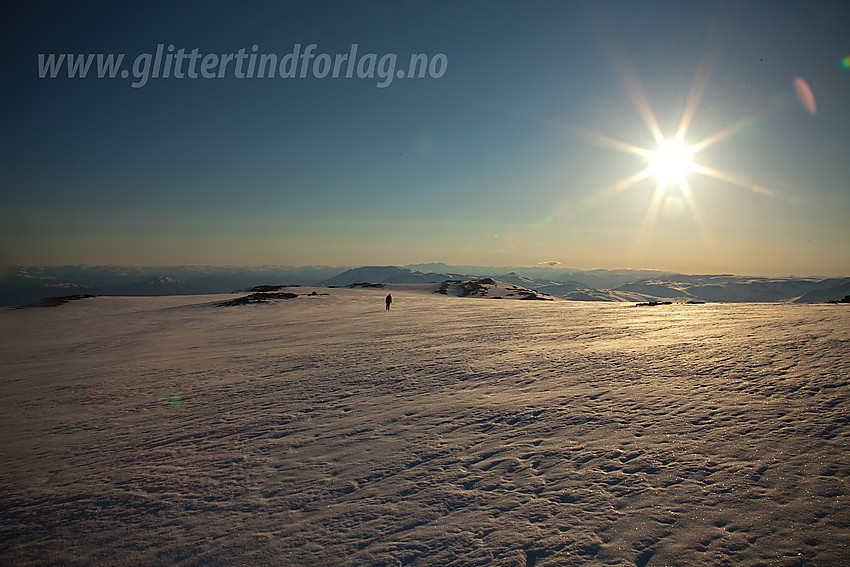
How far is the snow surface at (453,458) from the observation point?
439 centimetres

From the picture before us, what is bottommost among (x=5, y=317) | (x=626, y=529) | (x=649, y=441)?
(x=5, y=317)

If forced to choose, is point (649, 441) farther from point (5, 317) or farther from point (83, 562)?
point (5, 317)

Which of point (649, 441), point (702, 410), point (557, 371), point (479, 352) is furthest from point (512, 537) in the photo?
point (479, 352)

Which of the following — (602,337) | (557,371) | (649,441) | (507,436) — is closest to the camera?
(649,441)

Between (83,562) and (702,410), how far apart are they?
9854mm

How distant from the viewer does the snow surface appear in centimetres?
439

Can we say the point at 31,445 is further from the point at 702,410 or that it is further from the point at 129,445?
the point at 702,410

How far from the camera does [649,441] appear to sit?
240 inches

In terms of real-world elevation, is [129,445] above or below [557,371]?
below

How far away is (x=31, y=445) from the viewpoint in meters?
7.71

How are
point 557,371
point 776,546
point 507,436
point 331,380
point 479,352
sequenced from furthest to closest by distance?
point 479,352
point 331,380
point 557,371
point 507,436
point 776,546

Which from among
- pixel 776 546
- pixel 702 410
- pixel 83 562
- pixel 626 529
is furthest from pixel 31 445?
pixel 702 410

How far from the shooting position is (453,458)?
20.1ft

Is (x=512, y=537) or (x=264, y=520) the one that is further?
(x=264, y=520)
